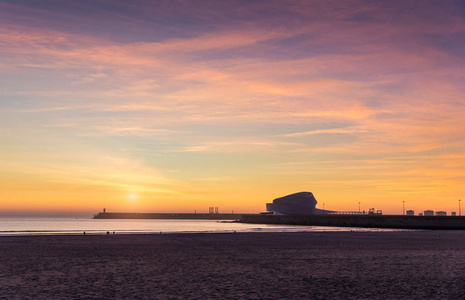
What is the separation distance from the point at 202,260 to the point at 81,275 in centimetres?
848

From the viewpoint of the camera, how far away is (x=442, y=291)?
1650 cm

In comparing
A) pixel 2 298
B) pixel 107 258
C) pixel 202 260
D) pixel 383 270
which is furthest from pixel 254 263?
pixel 2 298

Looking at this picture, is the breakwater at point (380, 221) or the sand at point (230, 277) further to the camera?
the breakwater at point (380, 221)

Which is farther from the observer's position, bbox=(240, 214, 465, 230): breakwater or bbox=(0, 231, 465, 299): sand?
bbox=(240, 214, 465, 230): breakwater

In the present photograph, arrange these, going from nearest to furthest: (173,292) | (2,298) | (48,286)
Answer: (2,298), (173,292), (48,286)

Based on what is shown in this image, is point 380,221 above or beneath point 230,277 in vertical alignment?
beneath

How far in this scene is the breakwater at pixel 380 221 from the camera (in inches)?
4183

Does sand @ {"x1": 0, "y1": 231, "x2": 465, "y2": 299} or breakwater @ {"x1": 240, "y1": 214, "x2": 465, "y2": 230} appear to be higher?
sand @ {"x1": 0, "y1": 231, "x2": 465, "y2": 299}

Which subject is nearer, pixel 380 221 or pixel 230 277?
pixel 230 277

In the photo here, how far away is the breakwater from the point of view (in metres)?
106

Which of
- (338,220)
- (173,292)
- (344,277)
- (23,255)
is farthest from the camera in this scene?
(338,220)

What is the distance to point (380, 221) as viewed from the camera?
391ft

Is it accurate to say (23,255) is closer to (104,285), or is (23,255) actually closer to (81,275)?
(81,275)

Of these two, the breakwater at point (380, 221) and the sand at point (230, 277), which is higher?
the sand at point (230, 277)
